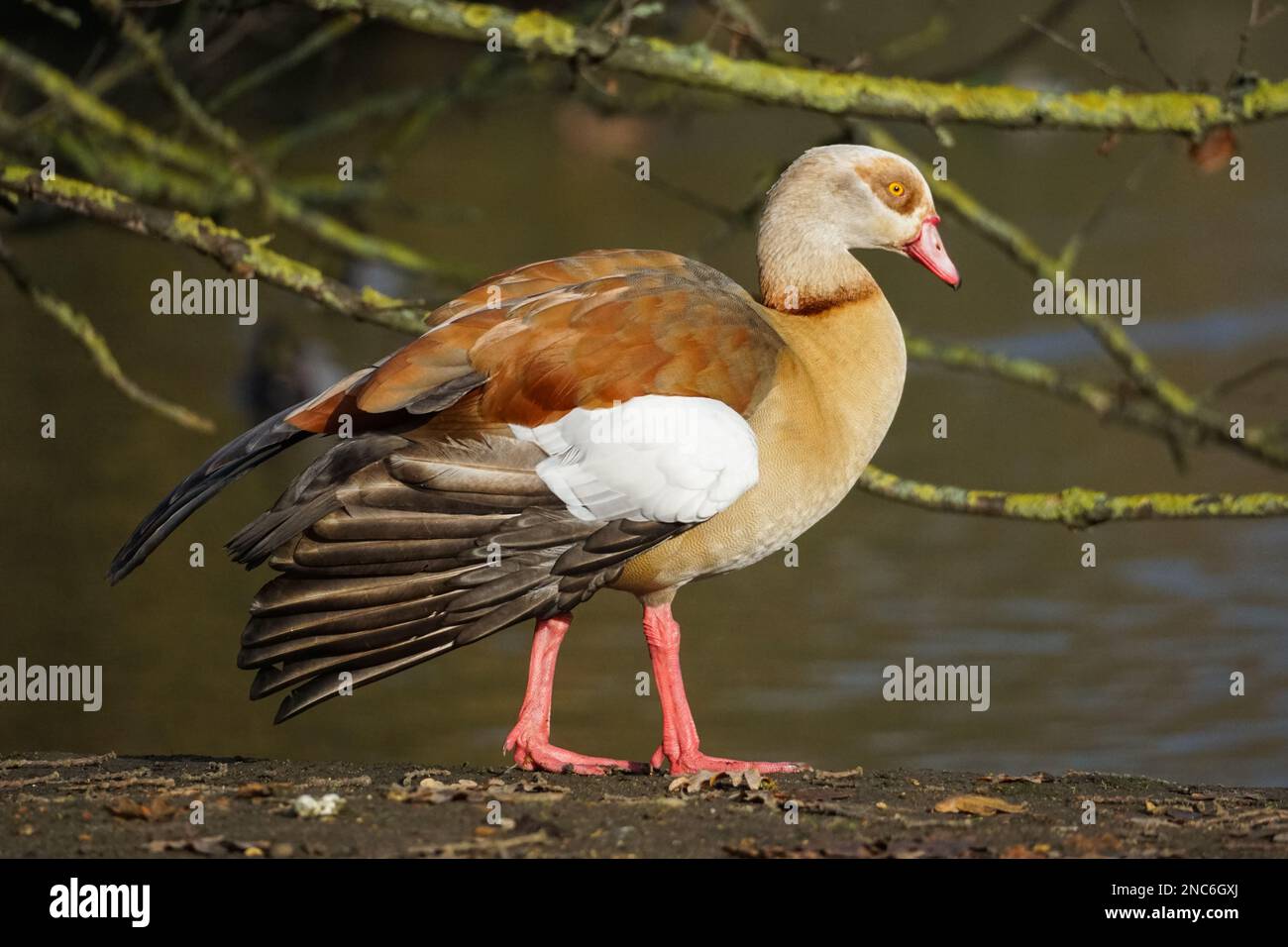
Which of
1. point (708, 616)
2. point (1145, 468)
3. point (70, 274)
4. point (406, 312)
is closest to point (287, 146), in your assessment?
point (406, 312)

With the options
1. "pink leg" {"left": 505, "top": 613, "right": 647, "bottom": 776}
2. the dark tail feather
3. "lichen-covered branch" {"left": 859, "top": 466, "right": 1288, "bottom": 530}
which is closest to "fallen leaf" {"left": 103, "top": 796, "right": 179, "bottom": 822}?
→ the dark tail feather

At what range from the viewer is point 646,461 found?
5.50 m

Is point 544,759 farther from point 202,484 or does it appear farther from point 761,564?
point 761,564

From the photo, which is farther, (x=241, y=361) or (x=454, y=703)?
(x=241, y=361)

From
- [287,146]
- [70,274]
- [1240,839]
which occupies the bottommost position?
[1240,839]

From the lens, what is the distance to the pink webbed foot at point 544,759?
19.0 feet

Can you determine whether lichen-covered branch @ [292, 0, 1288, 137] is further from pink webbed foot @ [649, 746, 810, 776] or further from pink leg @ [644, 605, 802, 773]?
pink webbed foot @ [649, 746, 810, 776]

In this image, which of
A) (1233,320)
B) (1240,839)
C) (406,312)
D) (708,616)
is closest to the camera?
(1240,839)

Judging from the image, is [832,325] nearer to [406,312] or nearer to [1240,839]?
[406,312]

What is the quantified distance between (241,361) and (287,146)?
7.31 meters

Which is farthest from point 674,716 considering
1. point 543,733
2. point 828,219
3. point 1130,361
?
point 1130,361

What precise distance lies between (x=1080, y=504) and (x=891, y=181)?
133 centimetres

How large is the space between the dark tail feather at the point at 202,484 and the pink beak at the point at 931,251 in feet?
7.46

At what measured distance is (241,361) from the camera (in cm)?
1644
